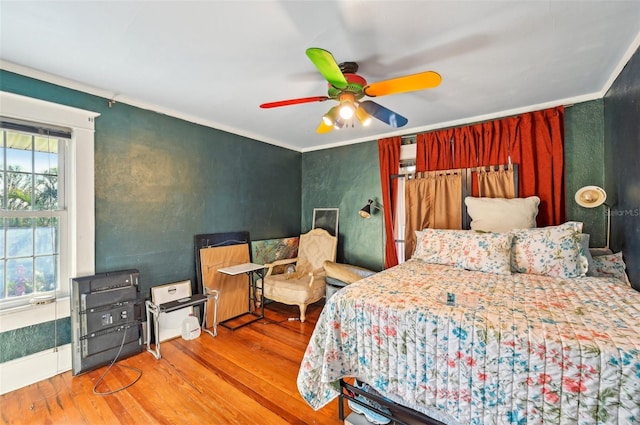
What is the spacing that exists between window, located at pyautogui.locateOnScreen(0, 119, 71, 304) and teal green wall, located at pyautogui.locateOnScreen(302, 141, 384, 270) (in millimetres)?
2987

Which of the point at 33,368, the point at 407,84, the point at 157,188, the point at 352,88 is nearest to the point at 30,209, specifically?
the point at 157,188

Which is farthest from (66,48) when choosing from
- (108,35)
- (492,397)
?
(492,397)

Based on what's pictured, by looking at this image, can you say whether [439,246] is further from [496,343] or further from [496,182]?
[496,343]

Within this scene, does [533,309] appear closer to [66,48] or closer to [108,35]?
[108,35]

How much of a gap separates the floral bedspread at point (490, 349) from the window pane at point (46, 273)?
2279mm

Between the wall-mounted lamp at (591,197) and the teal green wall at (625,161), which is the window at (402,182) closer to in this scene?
the wall-mounted lamp at (591,197)

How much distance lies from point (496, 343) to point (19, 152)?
345 cm

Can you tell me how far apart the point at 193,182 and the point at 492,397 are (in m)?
3.17

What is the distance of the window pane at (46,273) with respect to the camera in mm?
2260

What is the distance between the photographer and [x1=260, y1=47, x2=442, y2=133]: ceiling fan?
5.10 feet

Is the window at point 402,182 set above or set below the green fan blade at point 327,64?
below

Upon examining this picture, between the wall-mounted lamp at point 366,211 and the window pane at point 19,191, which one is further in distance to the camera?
the wall-mounted lamp at point 366,211

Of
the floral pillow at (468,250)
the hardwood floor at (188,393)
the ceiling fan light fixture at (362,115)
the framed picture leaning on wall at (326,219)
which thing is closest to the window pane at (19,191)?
the hardwood floor at (188,393)

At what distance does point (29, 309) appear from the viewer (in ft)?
6.95
